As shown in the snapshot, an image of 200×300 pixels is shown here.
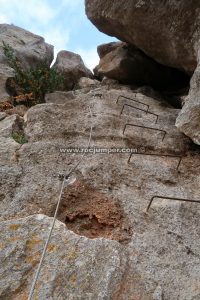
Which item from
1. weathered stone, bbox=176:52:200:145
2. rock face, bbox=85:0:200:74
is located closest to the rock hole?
weathered stone, bbox=176:52:200:145

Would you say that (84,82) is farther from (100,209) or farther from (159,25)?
(100,209)

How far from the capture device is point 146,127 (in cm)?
719

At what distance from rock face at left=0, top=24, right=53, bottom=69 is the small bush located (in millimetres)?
1186

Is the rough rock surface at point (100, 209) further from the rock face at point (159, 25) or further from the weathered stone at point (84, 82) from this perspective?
the weathered stone at point (84, 82)

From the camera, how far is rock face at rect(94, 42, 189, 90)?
11281 mm

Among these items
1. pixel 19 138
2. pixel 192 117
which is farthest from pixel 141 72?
pixel 19 138

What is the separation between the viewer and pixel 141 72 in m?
11.3

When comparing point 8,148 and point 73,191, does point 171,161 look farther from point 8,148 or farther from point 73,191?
point 8,148

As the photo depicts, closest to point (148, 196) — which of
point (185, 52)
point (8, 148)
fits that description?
point (8, 148)

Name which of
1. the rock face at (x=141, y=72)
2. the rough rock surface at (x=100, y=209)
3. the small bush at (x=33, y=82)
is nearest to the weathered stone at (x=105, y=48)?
the rock face at (x=141, y=72)

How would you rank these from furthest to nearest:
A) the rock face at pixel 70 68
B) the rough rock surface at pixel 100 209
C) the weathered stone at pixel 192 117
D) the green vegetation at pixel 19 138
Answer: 1. the rock face at pixel 70 68
2. the green vegetation at pixel 19 138
3. the weathered stone at pixel 192 117
4. the rough rock surface at pixel 100 209

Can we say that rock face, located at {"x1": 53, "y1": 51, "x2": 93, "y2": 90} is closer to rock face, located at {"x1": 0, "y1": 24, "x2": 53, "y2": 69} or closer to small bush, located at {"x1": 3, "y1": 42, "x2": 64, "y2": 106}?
rock face, located at {"x1": 0, "y1": 24, "x2": 53, "y2": 69}

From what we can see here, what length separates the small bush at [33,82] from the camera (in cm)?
1051

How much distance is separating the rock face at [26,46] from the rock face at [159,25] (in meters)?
3.40
